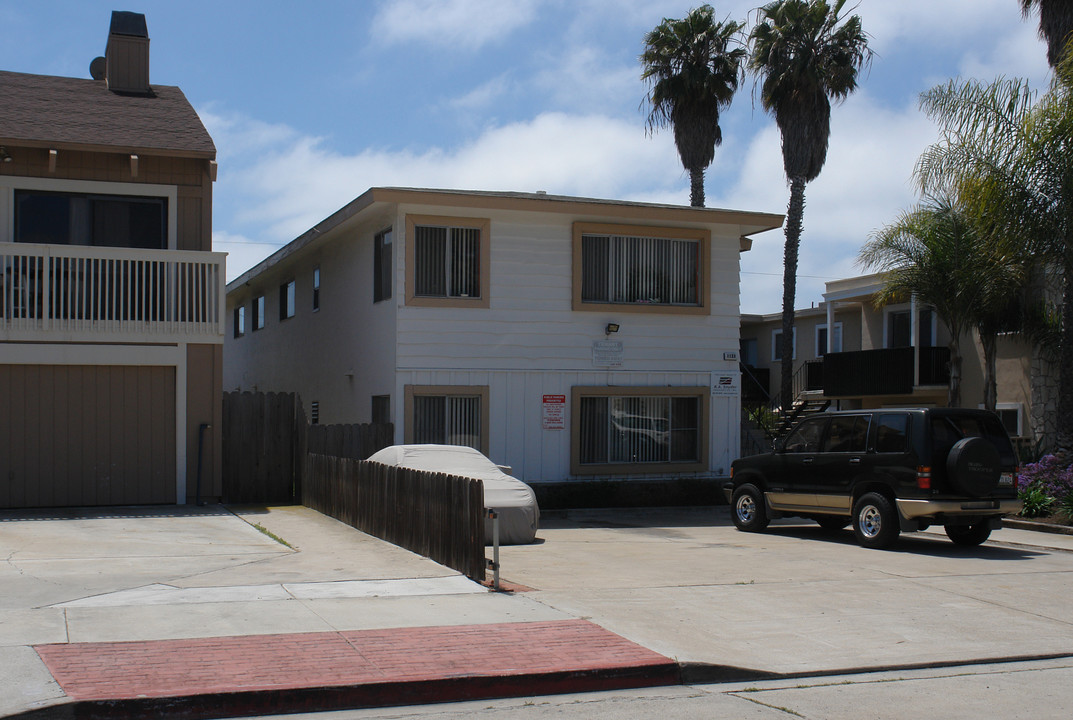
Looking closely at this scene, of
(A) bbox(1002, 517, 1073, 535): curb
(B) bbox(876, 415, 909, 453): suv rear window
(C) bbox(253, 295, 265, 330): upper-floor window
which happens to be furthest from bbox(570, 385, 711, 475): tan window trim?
(C) bbox(253, 295, 265, 330): upper-floor window

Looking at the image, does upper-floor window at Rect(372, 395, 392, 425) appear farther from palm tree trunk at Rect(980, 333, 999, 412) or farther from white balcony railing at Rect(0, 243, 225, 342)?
palm tree trunk at Rect(980, 333, 999, 412)

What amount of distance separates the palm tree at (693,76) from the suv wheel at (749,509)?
16.2 metres

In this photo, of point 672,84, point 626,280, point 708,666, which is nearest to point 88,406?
point 626,280

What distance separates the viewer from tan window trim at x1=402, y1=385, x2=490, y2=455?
18266 millimetres

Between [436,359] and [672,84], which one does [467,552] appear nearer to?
[436,359]

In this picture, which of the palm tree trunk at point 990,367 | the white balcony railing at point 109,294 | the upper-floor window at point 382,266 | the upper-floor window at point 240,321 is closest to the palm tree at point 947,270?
the palm tree trunk at point 990,367

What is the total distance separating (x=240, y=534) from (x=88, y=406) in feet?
14.4

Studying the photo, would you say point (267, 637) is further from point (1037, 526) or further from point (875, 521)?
point (1037, 526)

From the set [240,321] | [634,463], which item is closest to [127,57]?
[634,463]

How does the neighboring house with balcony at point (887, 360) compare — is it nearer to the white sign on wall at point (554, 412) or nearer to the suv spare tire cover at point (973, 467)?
the white sign on wall at point (554, 412)

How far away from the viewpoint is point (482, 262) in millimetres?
18906

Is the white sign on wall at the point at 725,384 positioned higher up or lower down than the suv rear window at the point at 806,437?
higher up

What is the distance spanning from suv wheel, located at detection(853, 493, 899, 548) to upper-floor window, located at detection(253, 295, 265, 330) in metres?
19.5

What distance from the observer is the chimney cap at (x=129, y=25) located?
65.8 feet
